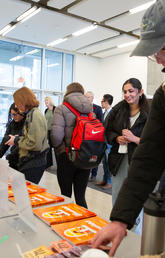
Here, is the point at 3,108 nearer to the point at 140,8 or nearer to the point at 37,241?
the point at 140,8

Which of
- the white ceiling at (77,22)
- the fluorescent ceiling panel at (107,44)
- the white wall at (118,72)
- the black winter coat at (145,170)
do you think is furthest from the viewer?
the white wall at (118,72)

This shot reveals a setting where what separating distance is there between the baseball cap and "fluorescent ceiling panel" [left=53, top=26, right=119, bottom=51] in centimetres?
594

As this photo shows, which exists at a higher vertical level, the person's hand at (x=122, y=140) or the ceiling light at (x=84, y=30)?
the ceiling light at (x=84, y=30)

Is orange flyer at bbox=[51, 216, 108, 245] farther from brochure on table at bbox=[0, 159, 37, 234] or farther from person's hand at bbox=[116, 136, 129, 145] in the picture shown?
person's hand at bbox=[116, 136, 129, 145]

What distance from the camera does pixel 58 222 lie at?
1069 mm

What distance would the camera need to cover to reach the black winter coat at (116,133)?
84.8 inches

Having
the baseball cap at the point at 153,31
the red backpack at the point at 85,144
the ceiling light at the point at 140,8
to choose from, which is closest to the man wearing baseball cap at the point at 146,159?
the baseball cap at the point at 153,31

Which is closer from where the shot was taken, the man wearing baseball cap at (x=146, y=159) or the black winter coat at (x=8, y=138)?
the man wearing baseball cap at (x=146, y=159)

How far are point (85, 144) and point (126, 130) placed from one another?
1.28ft

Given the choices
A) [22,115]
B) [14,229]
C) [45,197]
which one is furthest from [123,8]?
[14,229]

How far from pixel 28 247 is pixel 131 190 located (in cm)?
42

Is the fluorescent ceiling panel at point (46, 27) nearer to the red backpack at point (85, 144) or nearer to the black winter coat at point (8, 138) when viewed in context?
the black winter coat at point (8, 138)

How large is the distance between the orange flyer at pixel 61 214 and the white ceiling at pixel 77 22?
4.68 meters

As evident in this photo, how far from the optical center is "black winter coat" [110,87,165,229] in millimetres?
848
